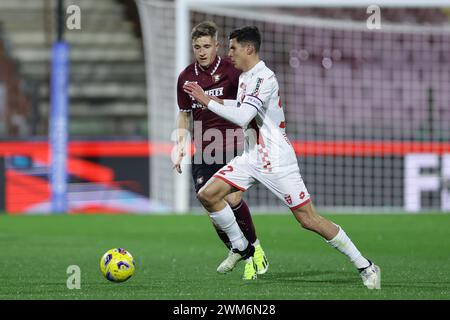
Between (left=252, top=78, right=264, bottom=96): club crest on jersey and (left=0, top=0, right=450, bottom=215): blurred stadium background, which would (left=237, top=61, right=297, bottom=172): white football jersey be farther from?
(left=0, top=0, right=450, bottom=215): blurred stadium background

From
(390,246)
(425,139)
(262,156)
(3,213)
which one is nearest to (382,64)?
(425,139)

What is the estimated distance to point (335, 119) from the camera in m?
19.8

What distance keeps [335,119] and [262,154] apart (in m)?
12.8

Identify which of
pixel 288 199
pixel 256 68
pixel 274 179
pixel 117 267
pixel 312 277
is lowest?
pixel 312 277

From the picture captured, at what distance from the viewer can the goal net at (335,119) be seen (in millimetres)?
17391

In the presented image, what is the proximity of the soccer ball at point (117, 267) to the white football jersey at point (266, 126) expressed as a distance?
1237 mm

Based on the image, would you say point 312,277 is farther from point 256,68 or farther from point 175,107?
point 175,107

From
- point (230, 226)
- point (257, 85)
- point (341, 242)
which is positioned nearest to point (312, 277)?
point (230, 226)

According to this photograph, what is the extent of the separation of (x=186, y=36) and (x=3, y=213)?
4707mm

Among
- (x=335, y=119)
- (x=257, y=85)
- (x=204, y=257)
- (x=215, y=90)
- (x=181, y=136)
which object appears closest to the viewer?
(x=257, y=85)

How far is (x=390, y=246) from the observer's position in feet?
36.1

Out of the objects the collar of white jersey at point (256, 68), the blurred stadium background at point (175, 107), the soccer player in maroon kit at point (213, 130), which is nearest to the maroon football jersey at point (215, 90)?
the soccer player in maroon kit at point (213, 130)

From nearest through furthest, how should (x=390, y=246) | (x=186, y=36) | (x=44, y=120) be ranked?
(x=390, y=246) < (x=186, y=36) < (x=44, y=120)
